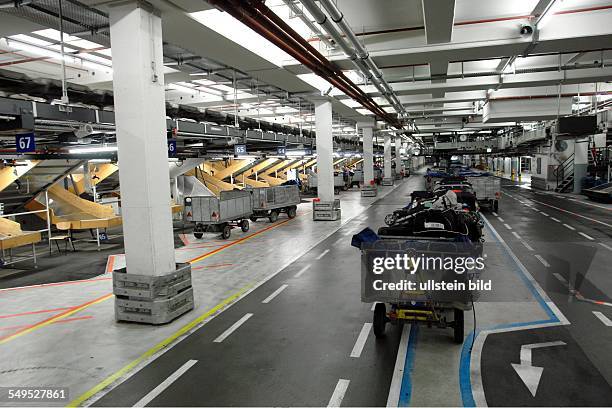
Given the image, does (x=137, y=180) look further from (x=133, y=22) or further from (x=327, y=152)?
(x=327, y=152)

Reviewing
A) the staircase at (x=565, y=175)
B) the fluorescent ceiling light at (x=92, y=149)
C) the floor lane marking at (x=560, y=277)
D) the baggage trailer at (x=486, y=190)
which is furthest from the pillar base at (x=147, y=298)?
the staircase at (x=565, y=175)

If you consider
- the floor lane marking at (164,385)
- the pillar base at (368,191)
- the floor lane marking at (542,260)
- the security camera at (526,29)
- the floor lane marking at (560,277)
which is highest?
the security camera at (526,29)

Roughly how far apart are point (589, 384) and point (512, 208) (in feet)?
70.7

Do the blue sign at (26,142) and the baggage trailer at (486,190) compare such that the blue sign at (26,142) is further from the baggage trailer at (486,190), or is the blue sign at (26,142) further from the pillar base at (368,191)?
the pillar base at (368,191)

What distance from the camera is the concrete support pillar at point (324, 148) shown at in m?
19.9

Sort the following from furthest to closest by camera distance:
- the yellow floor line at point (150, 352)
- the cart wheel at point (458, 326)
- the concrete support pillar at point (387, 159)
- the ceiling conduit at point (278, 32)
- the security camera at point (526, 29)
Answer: the concrete support pillar at point (387, 159)
the security camera at point (526, 29)
the ceiling conduit at point (278, 32)
the cart wheel at point (458, 326)
the yellow floor line at point (150, 352)

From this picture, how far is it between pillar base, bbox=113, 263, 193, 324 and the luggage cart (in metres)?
3.83

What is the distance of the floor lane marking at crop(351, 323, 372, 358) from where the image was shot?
253 inches

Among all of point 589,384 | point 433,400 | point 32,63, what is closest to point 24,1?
point 32,63

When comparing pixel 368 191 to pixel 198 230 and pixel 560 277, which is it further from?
pixel 560 277

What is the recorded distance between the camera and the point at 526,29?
10.5m

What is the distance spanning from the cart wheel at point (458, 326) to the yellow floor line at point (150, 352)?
182 inches

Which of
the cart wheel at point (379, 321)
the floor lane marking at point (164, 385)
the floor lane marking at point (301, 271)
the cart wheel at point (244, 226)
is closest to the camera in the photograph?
the floor lane marking at point (164, 385)

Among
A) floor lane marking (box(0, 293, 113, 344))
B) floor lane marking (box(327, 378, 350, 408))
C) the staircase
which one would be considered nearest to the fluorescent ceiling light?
floor lane marking (box(0, 293, 113, 344))
